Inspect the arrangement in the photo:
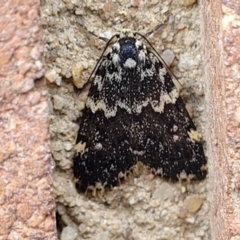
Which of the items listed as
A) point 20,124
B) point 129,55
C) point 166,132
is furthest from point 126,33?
point 20,124

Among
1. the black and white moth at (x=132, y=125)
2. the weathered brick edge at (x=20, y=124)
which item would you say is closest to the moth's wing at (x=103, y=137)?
the black and white moth at (x=132, y=125)

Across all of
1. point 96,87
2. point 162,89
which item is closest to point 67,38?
point 96,87

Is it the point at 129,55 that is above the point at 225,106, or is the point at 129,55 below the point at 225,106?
above

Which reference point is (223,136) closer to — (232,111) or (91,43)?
(232,111)

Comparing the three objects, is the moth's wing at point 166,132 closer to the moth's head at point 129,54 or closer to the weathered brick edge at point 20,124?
the moth's head at point 129,54

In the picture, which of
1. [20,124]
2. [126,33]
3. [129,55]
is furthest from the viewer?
[129,55]

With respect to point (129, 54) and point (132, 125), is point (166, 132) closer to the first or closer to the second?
point (132, 125)
